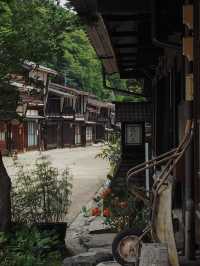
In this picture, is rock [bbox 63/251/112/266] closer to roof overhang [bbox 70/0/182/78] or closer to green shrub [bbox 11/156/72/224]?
roof overhang [bbox 70/0/182/78]

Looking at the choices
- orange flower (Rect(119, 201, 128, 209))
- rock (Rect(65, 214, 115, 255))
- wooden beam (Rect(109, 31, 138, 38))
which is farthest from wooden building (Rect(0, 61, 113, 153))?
wooden beam (Rect(109, 31, 138, 38))

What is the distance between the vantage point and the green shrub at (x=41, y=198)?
365 inches

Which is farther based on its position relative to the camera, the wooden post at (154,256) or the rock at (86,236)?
the rock at (86,236)

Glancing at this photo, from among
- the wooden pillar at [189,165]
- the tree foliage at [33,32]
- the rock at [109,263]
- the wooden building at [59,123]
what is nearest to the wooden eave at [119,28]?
the tree foliage at [33,32]

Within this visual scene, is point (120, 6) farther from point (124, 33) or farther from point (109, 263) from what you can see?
point (124, 33)

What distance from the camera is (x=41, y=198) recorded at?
30.9 ft

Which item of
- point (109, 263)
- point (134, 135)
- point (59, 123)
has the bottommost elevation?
point (109, 263)

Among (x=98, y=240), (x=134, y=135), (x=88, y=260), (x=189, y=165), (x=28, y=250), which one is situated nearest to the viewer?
(x=189, y=165)

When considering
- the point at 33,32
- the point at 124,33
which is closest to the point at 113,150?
the point at 124,33

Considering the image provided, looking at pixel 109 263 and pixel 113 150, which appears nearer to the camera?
pixel 109 263

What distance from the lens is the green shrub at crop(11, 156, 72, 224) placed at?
9.27 metres

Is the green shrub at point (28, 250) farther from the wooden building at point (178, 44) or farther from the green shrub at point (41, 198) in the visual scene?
the wooden building at point (178, 44)

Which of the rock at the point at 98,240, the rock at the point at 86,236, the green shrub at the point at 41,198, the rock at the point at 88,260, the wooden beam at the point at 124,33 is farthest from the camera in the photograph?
the green shrub at the point at 41,198

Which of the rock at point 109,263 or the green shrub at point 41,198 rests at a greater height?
the green shrub at point 41,198
